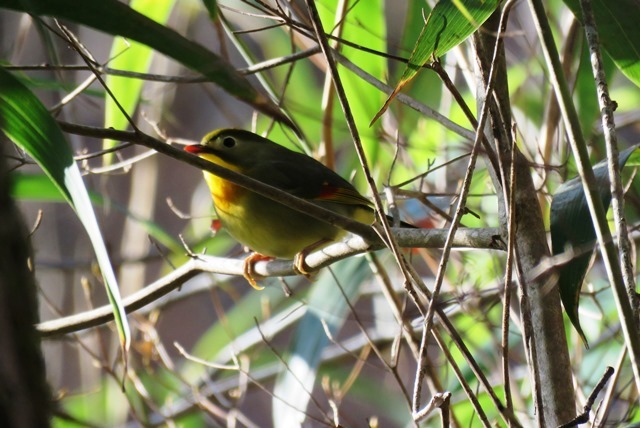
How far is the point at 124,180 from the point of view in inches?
318

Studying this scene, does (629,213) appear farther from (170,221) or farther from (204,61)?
(170,221)

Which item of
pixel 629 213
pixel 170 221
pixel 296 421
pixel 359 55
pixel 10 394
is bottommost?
pixel 10 394

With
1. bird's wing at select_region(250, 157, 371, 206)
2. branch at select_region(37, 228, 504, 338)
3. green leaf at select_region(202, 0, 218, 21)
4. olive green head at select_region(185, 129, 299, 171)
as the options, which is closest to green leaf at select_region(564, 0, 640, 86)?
branch at select_region(37, 228, 504, 338)

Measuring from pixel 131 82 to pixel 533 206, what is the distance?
6.01 feet

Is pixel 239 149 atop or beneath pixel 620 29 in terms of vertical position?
atop

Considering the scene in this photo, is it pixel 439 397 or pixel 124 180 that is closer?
pixel 439 397

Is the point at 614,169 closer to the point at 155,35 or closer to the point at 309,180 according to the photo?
the point at 155,35

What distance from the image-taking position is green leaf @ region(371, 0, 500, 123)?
170 cm

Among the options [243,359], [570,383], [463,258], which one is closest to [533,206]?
[570,383]

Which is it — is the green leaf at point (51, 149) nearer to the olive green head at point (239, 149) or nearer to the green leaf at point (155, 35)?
the green leaf at point (155, 35)

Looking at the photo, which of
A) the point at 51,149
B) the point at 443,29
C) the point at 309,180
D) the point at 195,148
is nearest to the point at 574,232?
the point at 443,29

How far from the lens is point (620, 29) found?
1.86 m

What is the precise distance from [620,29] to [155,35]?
3.59ft

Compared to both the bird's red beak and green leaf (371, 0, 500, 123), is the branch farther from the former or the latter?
the bird's red beak
